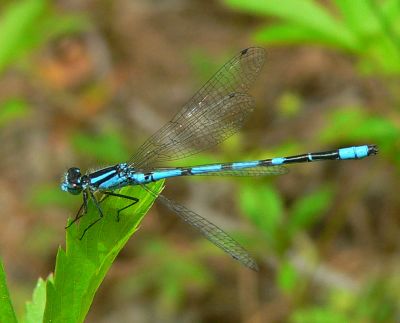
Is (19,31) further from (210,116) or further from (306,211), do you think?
(306,211)

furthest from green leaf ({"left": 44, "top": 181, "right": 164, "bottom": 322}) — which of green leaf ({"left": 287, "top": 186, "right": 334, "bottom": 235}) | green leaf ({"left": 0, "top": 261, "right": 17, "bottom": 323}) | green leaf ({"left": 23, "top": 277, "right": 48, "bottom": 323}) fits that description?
green leaf ({"left": 287, "top": 186, "right": 334, "bottom": 235})

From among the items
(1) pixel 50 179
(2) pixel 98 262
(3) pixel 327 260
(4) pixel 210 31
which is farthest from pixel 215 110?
(4) pixel 210 31

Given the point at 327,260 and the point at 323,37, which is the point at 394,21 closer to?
the point at 323,37

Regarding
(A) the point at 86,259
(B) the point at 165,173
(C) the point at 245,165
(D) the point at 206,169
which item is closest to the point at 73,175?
(B) the point at 165,173

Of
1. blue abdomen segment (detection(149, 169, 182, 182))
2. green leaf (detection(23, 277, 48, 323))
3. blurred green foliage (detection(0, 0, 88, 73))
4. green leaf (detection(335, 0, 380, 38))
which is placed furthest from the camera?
blurred green foliage (detection(0, 0, 88, 73))

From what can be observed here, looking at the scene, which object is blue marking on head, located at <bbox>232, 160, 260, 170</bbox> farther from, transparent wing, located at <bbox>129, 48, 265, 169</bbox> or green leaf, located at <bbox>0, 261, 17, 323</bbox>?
green leaf, located at <bbox>0, 261, 17, 323</bbox>
